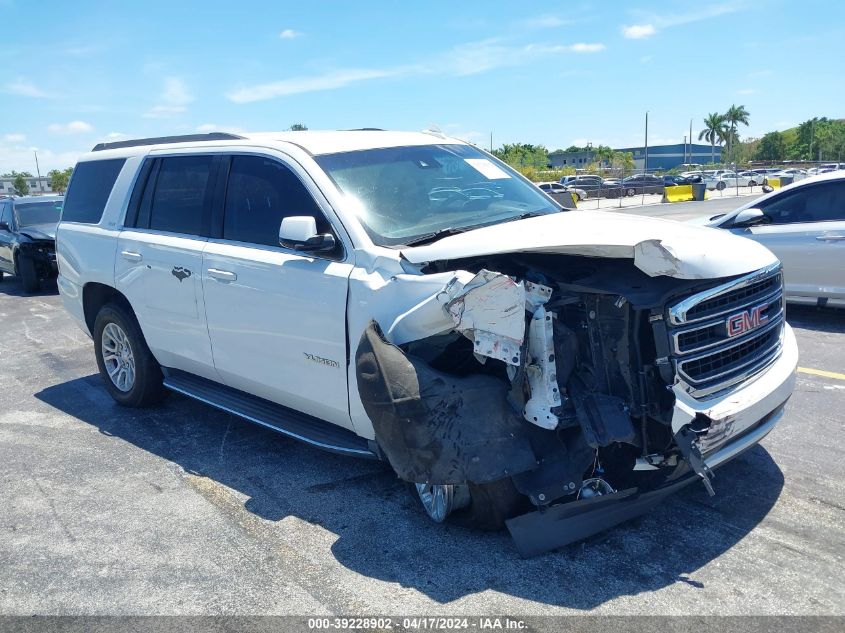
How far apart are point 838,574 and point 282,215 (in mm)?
3382

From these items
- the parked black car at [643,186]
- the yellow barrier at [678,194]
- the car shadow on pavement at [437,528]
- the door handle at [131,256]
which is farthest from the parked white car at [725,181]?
the car shadow on pavement at [437,528]

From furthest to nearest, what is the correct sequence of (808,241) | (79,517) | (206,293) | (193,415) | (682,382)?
(808,241) < (193,415) < (206,293) < (79,517) < (682,382)

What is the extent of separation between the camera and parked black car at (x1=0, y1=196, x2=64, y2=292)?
13211mm

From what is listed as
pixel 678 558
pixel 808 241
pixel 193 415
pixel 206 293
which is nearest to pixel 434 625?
pixel 678 558

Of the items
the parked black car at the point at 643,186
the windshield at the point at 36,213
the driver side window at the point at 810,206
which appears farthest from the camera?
the parked black car at the point at 643,186

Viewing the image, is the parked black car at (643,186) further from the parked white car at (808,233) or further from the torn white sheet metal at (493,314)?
the torn white sheet metal at (493,314)

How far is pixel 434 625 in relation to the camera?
2975 millimetres

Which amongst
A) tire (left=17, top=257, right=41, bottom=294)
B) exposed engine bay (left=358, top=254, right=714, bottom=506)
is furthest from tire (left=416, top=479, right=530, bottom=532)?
tire (left=17, top=257, right=41, bottom=294)

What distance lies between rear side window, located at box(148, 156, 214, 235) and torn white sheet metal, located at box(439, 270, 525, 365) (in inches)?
94.0

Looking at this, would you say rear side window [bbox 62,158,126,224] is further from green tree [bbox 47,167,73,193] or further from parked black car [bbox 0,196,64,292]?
green tree [bbox 47,167,73,193]

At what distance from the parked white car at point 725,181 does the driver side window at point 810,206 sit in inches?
1755

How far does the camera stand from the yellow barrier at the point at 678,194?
3975cm

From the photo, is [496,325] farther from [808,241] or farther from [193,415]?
[808,241]

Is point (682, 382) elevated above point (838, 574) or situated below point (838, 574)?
above
